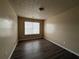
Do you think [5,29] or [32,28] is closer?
[5,29]

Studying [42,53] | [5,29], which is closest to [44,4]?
[5,29]

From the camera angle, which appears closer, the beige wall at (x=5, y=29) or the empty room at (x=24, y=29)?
the beige wall at (x=5, y=29)

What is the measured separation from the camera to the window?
536cm

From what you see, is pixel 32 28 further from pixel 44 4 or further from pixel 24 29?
pixel 44 4

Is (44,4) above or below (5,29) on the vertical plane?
above

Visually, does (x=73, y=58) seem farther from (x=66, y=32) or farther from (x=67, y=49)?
(x=66, y=32)

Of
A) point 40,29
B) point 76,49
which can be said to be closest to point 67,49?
point 76,49

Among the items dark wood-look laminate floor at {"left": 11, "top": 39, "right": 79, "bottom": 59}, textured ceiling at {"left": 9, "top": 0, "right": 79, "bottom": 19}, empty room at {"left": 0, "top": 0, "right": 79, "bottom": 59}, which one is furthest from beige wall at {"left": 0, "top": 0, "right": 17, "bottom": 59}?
dark wood-look laminate floor at {"left": 11, "top": 39, "right": 79, "bottom": 59}

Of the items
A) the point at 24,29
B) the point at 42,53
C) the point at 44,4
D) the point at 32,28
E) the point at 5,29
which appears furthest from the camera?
the point at 32,28

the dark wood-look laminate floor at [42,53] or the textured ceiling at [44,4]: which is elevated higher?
the textured ceiling at [44,4]

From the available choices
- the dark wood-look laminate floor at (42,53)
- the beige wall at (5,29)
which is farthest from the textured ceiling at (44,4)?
the dark wood-look laminate floor at (42,53)

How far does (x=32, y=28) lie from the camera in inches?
221

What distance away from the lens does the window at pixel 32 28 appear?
5357mm

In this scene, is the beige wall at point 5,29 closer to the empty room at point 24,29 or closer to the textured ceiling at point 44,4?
the empty room at point 24,29
